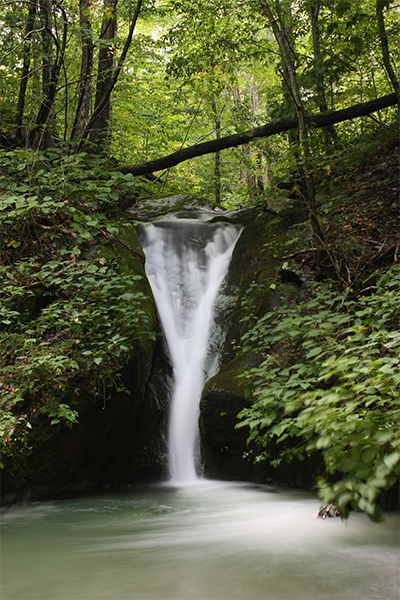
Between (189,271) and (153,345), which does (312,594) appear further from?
(189,271)

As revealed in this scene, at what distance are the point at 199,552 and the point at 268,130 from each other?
23.1 ft

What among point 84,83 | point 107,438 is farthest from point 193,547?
point 84,83

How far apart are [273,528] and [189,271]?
5.19 meters

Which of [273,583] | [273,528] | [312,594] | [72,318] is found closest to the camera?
[312,594]

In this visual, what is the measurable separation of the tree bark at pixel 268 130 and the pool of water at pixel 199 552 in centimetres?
603

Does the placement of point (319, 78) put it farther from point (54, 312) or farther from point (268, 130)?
point (54, 312)

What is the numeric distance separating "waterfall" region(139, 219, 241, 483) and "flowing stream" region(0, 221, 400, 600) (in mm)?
399

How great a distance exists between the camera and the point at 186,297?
7.09 metres

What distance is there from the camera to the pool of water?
1.97 meters

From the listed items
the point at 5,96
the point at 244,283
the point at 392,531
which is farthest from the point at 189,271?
the point at 392,531

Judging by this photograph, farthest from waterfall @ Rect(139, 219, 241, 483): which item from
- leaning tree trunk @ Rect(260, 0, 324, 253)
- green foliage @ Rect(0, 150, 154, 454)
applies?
leaning tree trunk @ Rect(260, 0, 324, 253)

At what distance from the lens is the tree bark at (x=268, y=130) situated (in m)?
7.00

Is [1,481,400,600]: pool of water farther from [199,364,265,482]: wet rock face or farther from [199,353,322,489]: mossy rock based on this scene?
[199,364,265,482]: wet rock face

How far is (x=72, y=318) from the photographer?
4.51 meters
